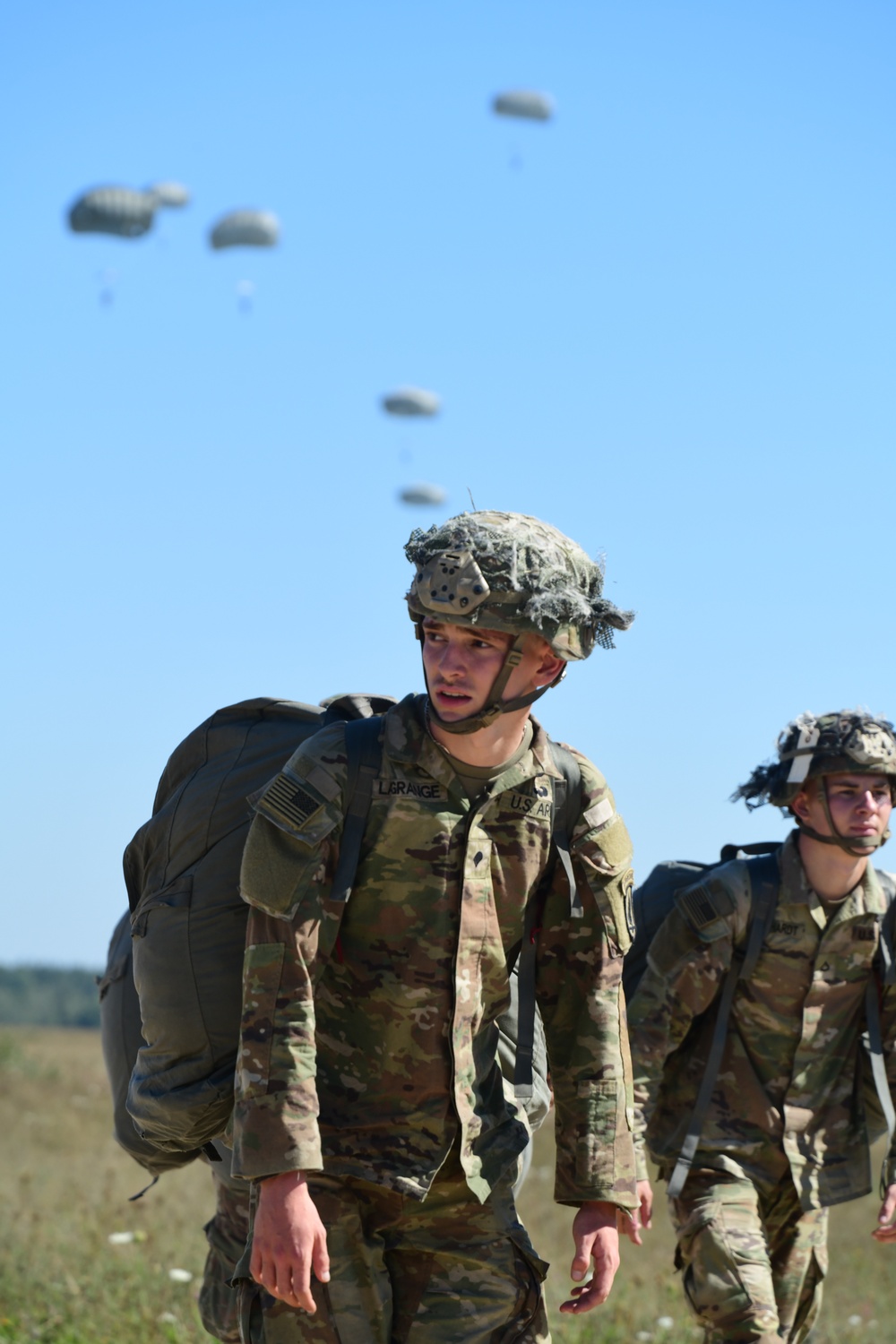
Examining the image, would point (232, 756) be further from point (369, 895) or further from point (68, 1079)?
point (68, 1079)

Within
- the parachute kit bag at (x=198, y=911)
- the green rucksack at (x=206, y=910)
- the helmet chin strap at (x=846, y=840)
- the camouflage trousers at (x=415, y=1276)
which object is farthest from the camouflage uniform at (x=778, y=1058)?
the parachute kit bag at (x=198, y=911)

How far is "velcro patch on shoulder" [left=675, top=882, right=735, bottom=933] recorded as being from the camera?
303 inches

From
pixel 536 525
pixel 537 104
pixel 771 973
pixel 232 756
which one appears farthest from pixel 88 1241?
pixel 537 104

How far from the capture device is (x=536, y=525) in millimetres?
5156

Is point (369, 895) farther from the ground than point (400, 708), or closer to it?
closer to it

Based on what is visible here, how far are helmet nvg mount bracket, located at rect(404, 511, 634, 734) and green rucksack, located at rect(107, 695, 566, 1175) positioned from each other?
34 centimetres

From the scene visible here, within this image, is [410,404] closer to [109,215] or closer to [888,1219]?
[109,215]

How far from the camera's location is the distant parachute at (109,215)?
3703 cm

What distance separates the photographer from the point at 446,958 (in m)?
4.98

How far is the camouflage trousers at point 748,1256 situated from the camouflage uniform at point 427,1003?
7.91ft

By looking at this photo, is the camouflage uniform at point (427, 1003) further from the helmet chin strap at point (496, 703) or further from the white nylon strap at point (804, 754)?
the white nylon strap at point (804, 754)

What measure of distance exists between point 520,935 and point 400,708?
0.74m

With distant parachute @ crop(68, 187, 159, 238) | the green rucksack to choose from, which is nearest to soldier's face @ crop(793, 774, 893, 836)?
the green rucksack

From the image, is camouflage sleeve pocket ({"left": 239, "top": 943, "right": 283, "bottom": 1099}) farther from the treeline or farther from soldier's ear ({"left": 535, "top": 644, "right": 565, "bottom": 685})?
the treeline
